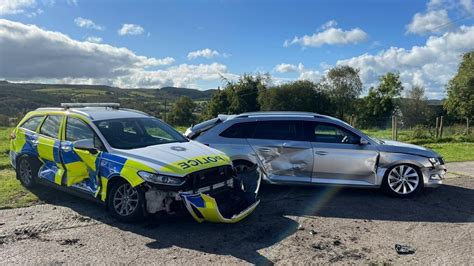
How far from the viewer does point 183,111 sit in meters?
58.7

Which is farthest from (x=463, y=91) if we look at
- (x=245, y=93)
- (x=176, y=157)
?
(x=176, y=157)

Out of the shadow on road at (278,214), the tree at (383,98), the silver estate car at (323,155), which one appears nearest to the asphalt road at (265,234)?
the shadow on road at (278,214)

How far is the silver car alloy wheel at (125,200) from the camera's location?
556 centimetres

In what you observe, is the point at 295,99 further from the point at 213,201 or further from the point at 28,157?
the point at 213,201

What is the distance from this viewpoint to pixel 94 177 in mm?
6039

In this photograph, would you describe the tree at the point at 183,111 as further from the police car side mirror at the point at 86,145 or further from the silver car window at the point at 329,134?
the police car side mirror at the point at 86,145

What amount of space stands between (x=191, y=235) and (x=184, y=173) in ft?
2.71

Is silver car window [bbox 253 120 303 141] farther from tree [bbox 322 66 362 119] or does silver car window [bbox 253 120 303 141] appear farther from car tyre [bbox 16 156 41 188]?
tree [bbox 322 66 362 119]

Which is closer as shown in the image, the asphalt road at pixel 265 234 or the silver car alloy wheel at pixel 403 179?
the asphalt road at pixel 265 234

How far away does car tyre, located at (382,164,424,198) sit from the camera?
7270 millimetres

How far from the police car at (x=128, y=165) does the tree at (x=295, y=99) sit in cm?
4801

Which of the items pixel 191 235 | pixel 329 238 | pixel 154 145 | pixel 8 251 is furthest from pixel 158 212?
pixel 329 238

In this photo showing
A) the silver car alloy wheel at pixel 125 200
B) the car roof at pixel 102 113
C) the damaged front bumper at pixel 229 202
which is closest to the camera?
the damaged front bumper at pixel 229 202

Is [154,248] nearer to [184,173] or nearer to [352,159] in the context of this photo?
[184,173]
